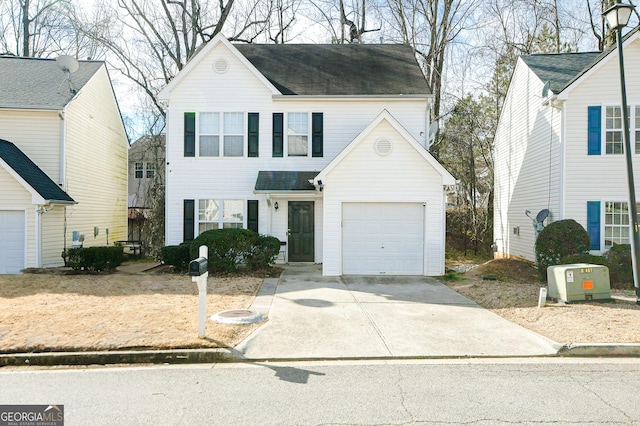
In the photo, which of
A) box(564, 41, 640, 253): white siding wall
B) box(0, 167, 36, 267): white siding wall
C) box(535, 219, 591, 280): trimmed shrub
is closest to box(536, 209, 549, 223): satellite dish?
box(564, 41, 640, 253): white siding wall

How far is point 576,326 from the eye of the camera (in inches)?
292

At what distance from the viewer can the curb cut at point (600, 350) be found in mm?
6363

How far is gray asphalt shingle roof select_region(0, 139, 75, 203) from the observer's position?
45.0 feet

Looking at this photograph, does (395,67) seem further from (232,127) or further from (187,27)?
(187,27)

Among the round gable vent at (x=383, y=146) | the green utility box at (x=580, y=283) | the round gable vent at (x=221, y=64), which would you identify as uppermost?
the round gable vent at (x=221, y=64)

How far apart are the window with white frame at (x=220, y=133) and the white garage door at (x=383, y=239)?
5.08 meters

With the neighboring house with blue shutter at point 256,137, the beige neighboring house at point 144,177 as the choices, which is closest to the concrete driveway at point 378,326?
the neighboring house with blue shutter at point 256,137

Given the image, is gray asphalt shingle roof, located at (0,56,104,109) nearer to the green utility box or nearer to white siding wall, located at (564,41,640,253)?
the green utility box

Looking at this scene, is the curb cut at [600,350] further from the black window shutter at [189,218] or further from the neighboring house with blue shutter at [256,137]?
the black window shutter at [189,218]

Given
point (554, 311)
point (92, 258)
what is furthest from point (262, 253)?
point (554, 311)

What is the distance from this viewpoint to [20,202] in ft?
45.5

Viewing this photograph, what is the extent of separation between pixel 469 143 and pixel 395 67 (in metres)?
8.96

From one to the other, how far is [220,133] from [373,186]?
20.1 ft

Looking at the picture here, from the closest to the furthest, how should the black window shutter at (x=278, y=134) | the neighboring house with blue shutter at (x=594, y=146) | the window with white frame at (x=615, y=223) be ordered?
the neighboring house with blue shutter at (x=594, y=146)
the window with white frame at (x=615, y=223)
the black window shutter at (x=278, y=134)
